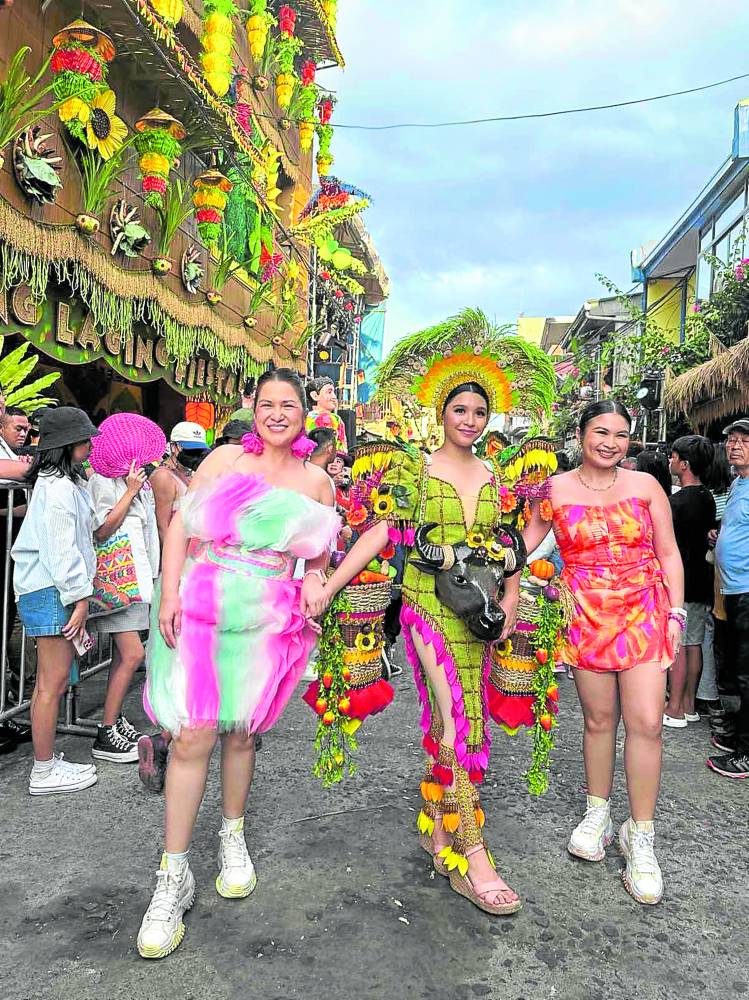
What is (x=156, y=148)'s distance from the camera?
689cm

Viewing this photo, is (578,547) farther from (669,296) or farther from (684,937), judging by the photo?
(669,296)

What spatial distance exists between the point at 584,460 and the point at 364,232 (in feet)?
59.2

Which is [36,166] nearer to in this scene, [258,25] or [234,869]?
[234,869]

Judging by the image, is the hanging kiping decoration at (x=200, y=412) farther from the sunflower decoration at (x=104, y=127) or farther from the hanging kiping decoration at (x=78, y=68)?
the hanging kiping decoration at (x=78, y=68)

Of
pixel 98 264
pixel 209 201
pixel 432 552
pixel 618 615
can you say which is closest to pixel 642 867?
pixel 618 615

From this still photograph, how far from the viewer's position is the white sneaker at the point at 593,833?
2990mm

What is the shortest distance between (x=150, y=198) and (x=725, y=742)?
22.4ft

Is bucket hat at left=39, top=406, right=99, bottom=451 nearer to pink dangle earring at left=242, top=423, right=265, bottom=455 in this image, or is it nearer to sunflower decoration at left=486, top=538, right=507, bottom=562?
pink dangle earring at left=242, top=423, right=265, bottom=455

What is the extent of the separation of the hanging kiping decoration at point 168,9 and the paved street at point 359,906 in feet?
22.4

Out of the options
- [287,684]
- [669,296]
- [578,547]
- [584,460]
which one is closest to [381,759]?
[287,684]

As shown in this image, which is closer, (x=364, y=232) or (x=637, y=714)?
(x=637, y=714)

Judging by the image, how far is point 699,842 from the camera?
319 centimetres

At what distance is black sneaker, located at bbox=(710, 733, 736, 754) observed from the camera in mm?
4207

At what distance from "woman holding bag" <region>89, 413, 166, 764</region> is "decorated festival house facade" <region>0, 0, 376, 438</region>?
2188 mm
